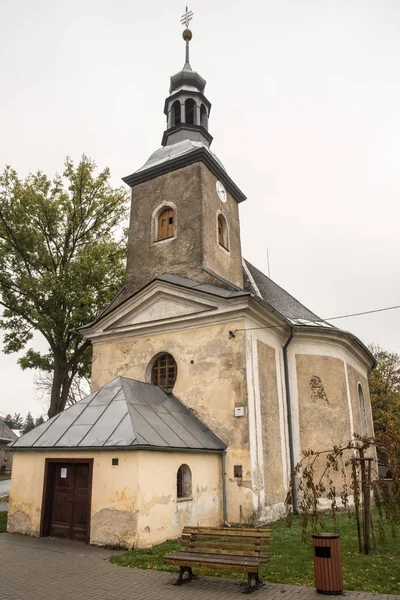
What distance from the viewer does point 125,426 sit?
414 inches

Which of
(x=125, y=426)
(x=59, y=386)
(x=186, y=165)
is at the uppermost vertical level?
(x=186, y=165)

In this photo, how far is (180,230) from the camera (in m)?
16.8

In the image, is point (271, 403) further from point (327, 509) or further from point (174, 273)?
point (174, 273)

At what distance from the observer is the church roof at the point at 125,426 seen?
34.1 ft

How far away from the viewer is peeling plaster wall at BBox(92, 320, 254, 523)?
12180 mm

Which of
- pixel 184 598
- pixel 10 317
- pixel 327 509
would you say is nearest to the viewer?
pixel 184 598

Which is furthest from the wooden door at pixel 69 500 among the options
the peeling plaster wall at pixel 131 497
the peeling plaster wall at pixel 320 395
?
the peeling plaster wall at pixel 320 395

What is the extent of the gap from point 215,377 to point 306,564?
600cm

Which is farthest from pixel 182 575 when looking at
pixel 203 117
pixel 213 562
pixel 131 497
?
pixel 203 117

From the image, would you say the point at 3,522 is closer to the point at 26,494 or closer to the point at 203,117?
the point at 26,494

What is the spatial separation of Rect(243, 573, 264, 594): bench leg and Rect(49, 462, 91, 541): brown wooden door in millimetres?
4530

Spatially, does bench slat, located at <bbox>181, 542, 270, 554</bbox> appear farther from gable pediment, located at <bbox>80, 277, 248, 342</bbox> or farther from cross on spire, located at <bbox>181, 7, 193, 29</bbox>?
cross on spire, located at <bbox>181, 7, 193, 29</bbox>

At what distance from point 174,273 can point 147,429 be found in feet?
22.2

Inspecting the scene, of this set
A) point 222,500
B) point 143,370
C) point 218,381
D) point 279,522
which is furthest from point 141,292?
point 279,522
